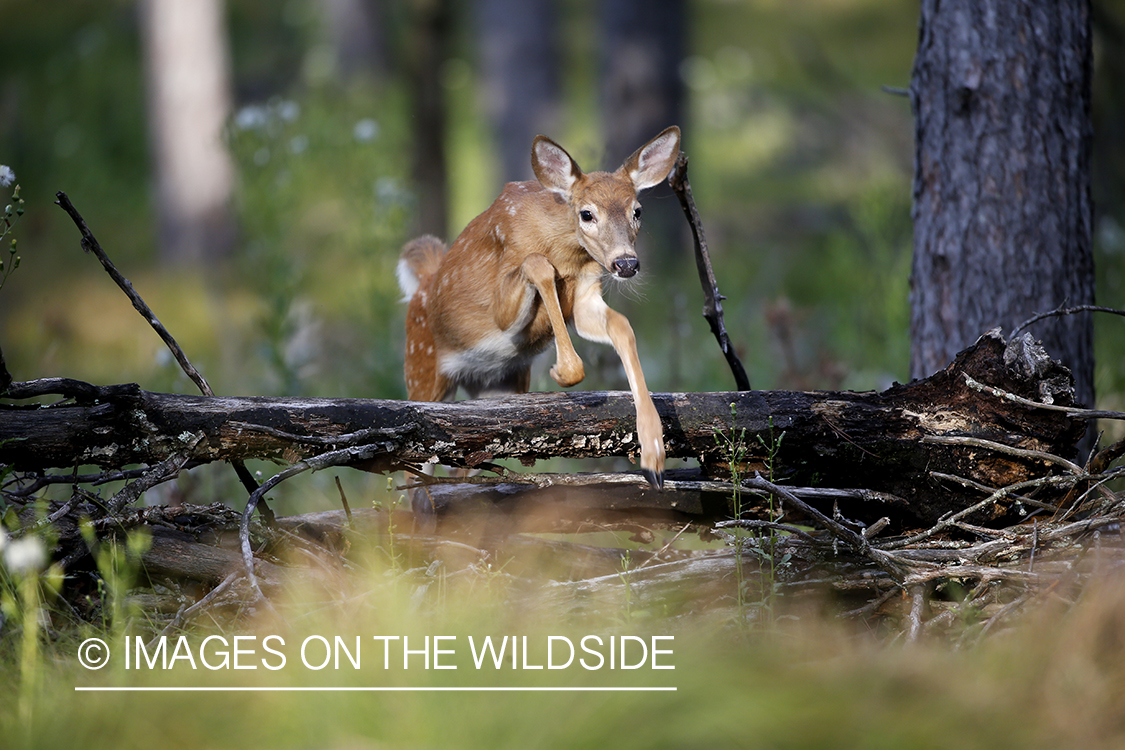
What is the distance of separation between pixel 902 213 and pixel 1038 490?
412cm

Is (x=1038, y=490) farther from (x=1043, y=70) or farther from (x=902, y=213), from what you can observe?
(x=902, y=213)

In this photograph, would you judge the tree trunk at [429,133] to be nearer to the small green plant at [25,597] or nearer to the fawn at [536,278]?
the fawn at [536,278]

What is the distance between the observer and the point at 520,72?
38.3ft

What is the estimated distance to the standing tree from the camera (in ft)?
11.7

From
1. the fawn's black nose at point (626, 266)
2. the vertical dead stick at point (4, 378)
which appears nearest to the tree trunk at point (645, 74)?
the fawn's black nose at point (626, 266)

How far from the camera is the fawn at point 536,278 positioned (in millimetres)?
3205

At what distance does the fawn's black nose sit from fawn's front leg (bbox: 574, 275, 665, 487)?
0.13 meters

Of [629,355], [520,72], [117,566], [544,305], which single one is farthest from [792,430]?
[520,72]

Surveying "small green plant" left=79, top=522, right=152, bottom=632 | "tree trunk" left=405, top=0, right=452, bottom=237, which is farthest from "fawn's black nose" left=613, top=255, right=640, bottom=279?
"tree trunk" left=405, top=0, right=452, bottom=237

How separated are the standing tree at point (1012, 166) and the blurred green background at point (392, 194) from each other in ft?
2.02

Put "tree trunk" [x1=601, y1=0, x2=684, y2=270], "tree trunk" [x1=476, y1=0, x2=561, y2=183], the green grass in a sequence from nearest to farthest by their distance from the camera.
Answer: the green grass
"tree trunk" [x1=601, y1=0, x2=684, y2=270]
"tree trunk" [x1=476, y1=0, x2=561, y2=183]

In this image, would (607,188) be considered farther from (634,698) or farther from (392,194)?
(392,194)

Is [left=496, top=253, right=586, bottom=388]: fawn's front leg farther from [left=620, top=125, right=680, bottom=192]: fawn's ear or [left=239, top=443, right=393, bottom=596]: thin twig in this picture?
[left=239, top=443, right=393, bottom=596]: thin twig

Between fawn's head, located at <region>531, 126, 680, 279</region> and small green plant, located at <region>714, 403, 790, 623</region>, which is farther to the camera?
fawn's head, located at <region>531, 126, 680, 279</region>
